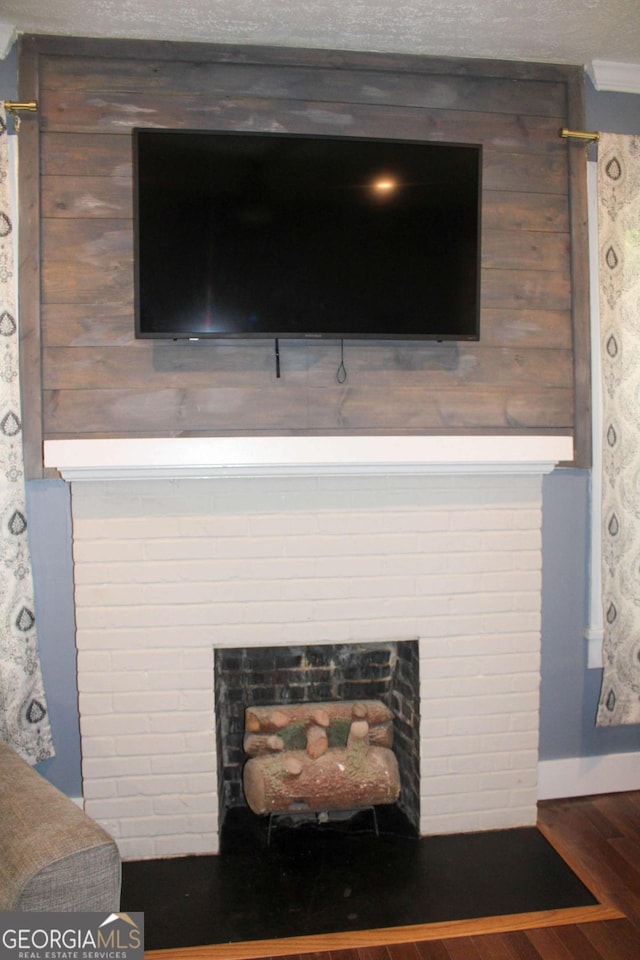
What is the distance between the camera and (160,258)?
2117mm

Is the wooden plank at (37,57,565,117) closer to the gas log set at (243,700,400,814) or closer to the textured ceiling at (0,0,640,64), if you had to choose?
the textured ceiling at (0,0,640,64)

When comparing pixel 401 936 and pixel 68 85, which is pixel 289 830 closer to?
pixel 401 936

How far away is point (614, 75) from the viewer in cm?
248

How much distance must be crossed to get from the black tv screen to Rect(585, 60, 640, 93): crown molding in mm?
632

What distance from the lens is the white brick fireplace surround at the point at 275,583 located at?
89.6 inches

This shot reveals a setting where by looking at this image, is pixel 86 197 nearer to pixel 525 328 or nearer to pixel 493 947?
pixel 525 328

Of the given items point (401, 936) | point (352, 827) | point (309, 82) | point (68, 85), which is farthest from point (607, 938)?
point (68, 85)

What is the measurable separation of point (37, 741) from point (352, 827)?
1096 mm

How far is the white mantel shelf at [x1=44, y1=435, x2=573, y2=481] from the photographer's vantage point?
84.3 inches

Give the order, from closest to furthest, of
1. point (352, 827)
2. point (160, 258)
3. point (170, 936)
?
1. point (170, 936)
2. point (160, 258)
3. point (352, 827)

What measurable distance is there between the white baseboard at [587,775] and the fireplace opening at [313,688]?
546 mm

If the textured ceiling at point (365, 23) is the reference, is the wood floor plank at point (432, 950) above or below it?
below

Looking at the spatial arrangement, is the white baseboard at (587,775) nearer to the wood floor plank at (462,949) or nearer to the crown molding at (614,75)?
the wood floor plank at (462,949)

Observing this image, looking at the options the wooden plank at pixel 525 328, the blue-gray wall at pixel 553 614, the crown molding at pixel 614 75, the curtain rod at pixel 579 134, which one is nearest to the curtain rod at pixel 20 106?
the blue-gray wall at pixel 553 614
